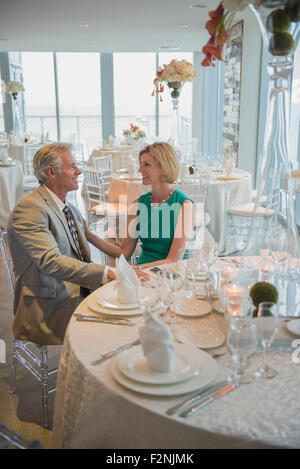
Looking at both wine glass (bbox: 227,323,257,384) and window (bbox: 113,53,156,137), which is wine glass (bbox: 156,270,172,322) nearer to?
wine glass (bbox: 227,323,257,384)

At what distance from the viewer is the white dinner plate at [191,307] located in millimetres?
1661

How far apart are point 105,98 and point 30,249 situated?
39.1 ft

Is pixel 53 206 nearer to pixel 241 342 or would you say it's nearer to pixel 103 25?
pixel 241 342

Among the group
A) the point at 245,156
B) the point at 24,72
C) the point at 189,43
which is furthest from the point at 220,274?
the point at 24,72

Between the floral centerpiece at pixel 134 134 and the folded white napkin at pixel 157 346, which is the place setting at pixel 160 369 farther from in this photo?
the floral centerpiece at pixel 134 134

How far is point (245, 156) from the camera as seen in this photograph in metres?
8.07

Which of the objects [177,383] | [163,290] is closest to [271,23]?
[163,290]

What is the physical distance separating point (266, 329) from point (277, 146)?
25.0 inches

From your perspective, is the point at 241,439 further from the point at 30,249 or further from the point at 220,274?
the point at 30,249

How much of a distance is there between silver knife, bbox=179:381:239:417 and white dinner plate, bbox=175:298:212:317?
1.44 feet

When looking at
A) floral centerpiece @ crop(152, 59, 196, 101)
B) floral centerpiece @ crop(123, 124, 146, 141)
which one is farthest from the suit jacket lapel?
floral centerpiece @ crop(123, 124, 146, 141)

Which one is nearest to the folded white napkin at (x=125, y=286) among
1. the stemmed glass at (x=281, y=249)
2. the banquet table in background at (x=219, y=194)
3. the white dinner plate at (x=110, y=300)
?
the white dinner plate at (x=110, y=300)

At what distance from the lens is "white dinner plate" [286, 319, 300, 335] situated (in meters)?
1.43

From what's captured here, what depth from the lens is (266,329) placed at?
1271 millimetres
